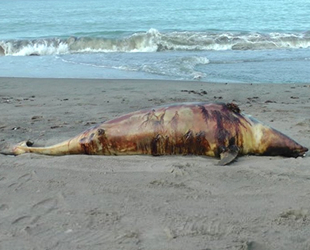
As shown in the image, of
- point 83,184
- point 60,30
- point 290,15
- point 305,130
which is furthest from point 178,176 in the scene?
point 290,15

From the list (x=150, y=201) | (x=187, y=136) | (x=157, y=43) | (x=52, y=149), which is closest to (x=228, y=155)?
(x=187, y=136)

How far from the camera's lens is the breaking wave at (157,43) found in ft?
67.8

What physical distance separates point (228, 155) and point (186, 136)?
1.56 ft

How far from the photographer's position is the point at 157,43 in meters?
21.7

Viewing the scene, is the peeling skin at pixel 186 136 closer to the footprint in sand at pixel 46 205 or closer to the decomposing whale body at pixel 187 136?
the decomposing whale body at pixel 187 136

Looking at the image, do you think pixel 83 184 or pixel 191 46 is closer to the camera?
pixel 83 184

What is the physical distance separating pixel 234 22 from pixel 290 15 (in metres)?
5.71

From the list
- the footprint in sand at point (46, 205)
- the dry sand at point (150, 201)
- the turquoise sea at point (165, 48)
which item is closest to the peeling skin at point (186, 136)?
the dry sand at point (150, 201)

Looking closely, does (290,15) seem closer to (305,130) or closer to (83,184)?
(305,130)

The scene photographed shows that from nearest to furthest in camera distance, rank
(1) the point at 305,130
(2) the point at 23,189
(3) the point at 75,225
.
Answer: (3) the point at 75,225, (2) the point at 23,189, (1) the point at 305,130

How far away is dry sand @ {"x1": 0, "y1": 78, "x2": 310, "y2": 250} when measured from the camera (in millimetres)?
3004

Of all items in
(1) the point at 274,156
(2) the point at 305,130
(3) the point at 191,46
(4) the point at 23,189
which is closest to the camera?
(4) the point at 23,189

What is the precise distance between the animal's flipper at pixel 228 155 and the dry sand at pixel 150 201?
71mm

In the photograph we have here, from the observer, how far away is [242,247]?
2867 mm
